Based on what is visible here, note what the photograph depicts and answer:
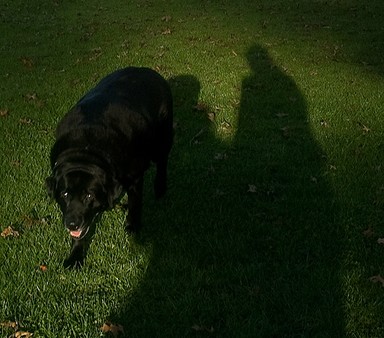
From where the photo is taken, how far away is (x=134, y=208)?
19.2 ft

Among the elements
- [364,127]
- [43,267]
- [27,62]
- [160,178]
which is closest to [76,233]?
[43,267]

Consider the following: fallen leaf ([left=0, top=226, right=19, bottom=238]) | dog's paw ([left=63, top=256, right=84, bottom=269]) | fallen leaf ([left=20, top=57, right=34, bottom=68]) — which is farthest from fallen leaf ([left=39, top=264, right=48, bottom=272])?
fallen leaf ([left=20, top=57, right=34, bottom=68])

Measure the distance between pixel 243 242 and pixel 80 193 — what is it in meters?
1.85

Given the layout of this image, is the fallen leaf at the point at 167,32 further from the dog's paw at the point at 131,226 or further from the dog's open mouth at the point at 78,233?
the dog's open mouth at the point at 78,233

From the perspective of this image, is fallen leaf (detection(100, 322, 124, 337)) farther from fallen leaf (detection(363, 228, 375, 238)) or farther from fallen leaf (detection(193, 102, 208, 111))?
fallen leaf (detection(193, 102, 208, 111))

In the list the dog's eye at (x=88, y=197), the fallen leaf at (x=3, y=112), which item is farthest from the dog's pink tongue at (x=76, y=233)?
the fallen leaf at (x=3, y=112)

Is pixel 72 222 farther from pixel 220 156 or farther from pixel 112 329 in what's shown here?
pixel 220 156

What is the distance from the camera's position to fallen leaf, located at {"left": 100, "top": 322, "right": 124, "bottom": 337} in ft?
14.4

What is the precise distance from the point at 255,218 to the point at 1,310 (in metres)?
2.91

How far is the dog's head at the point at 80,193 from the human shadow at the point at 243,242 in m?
0.80

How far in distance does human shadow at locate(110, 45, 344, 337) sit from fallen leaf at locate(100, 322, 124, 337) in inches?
3.2

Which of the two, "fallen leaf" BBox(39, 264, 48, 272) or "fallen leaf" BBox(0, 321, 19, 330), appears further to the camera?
"fallen leaf" BBox(39, 264, 48, 272)

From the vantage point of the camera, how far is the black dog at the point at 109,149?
4961 millimetres

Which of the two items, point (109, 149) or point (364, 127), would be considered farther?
point (364, 127)
